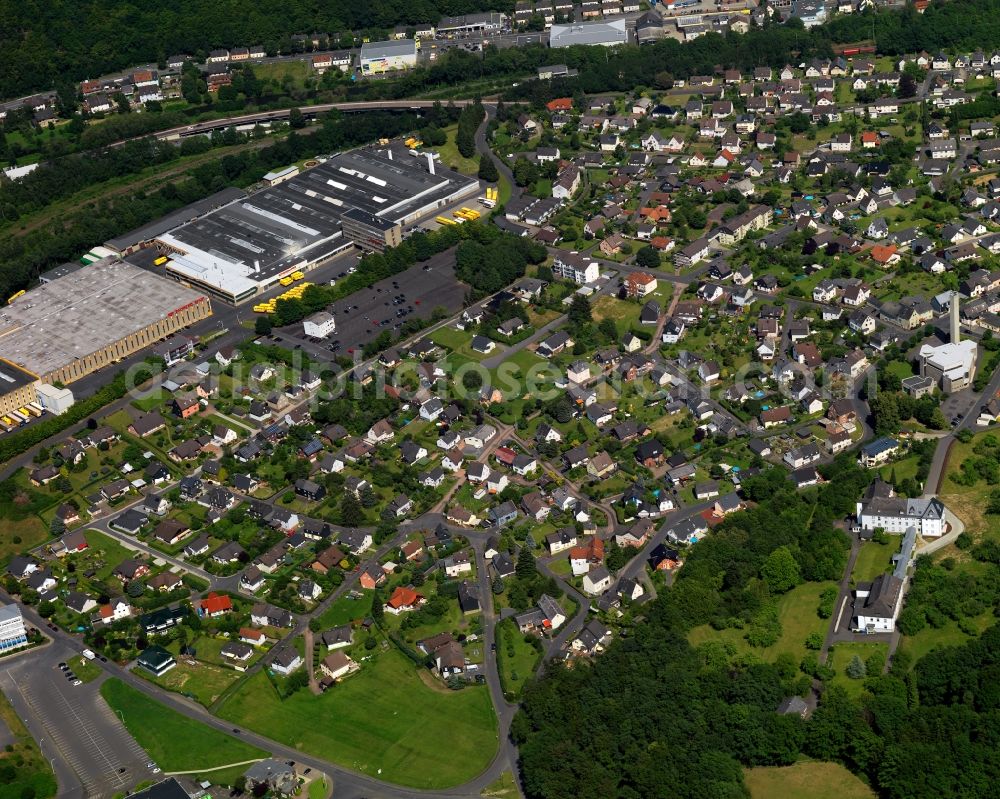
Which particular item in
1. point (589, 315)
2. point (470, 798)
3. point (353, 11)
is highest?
point (353, 11)

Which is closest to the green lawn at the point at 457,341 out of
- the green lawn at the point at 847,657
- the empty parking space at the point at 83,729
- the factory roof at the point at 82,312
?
the factory roof at the point at 82,312

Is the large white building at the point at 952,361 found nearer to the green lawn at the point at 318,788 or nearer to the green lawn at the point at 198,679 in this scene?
the green lawn at the point at 318,788

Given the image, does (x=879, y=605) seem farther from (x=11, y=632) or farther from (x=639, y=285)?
(x=11, y=632)

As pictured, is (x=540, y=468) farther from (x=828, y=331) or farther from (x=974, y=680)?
(x=974, y=680)

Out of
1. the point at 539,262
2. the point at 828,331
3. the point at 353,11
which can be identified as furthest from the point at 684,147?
the point at 353,11

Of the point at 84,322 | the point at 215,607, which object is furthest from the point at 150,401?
the point at 215,607

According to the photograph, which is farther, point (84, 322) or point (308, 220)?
point (308, 220)
